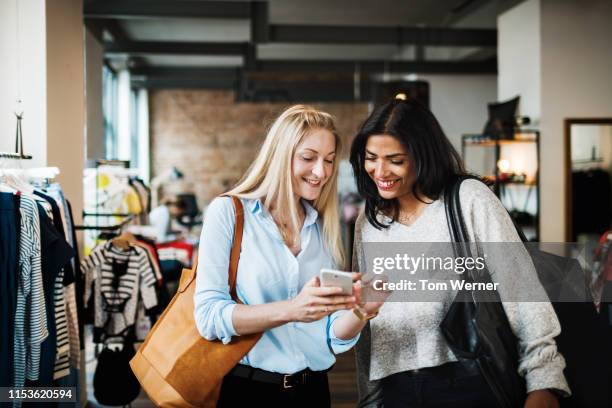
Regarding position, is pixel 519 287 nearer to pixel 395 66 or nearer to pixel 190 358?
pixel 190 358

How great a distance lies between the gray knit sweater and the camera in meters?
1.38

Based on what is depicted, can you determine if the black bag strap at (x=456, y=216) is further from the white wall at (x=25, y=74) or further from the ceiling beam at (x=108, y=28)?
the ceiling beam at (x=108, y=28)

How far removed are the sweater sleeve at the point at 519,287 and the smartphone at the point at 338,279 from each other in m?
0.36

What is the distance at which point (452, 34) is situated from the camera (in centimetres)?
870

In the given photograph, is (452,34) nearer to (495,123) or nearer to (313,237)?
(495,123)

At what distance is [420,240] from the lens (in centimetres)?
159

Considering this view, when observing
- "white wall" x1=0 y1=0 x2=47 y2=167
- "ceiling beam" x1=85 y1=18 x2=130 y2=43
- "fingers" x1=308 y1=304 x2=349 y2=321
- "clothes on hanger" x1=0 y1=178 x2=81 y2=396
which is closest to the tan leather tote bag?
"fingers" x1=308 y1=304 x2=349 y2=321

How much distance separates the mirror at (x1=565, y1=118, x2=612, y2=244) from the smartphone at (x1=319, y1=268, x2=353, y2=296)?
18.6 ft

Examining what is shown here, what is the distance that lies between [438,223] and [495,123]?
17.9 ft

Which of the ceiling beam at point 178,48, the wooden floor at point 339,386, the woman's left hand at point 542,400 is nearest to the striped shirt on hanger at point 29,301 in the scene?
the wooden floor at point 339,386

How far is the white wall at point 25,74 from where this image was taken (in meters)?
3.45

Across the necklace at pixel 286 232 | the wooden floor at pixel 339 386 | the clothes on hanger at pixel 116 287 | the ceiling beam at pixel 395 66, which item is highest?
the ceiling beam at pixel 395 66

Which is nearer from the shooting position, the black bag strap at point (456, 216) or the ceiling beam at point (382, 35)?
the black bag strap at point (456, 216)

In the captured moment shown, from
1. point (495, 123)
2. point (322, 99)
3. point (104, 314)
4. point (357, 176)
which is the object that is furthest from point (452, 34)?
point (357, 176)
